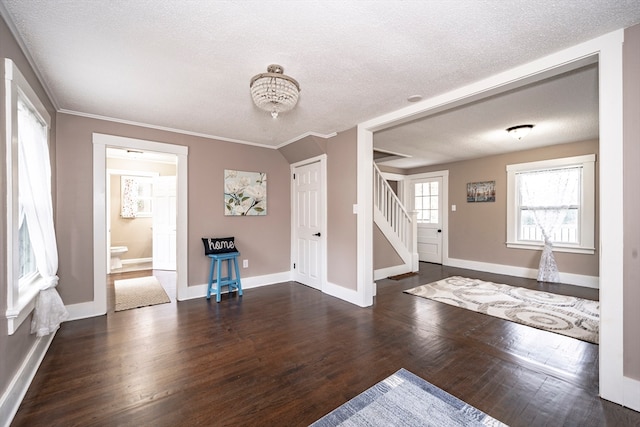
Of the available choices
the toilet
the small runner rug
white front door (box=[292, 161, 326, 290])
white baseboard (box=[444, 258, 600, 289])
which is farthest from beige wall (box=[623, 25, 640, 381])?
the toilet

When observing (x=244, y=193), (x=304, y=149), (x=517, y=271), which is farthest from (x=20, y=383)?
(x=517, y=271)

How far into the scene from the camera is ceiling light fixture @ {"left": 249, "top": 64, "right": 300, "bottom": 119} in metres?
2.06

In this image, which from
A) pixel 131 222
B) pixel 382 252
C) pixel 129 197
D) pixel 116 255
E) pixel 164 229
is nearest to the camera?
pixel 382 252

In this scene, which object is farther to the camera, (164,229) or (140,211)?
(140,211)

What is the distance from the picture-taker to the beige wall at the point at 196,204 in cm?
327

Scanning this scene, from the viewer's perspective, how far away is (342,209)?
4.04m

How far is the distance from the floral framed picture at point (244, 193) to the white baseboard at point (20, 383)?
99.6 inches

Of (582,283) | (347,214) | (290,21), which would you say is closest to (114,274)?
(347,214)

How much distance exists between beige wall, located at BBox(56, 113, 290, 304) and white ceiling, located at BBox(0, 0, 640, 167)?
432 mm

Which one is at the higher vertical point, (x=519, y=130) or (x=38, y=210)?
(x=519, y=130)

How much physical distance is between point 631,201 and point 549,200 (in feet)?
13.0

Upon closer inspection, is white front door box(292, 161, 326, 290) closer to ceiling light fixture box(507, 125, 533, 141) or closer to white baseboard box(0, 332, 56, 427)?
ceiling light fixture box(507, 125, 533, 141)

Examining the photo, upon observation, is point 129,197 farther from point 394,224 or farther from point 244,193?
point 394,224

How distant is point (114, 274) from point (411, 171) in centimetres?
701
